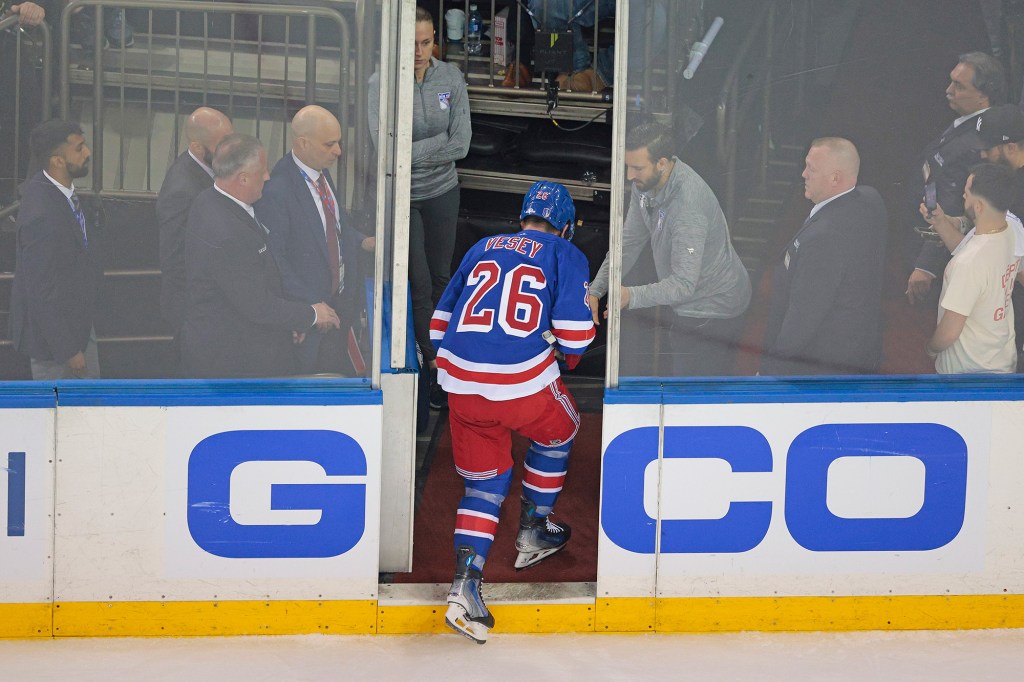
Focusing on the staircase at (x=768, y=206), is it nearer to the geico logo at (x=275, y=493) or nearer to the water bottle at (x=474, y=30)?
the geico logo at (x=275, y=493)

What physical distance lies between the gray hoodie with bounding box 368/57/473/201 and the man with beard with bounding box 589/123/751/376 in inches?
66.2

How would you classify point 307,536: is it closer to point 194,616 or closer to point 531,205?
point 194,616

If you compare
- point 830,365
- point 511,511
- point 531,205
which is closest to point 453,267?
point 511,511

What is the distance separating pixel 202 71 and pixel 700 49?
4.64ft

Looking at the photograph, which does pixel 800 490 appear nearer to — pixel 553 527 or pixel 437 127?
pixel 553 527

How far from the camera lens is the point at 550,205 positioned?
3.85 metres

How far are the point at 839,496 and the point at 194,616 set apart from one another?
198 centimetres

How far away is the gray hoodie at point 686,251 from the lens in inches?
143

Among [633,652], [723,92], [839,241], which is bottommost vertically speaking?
[633,652]

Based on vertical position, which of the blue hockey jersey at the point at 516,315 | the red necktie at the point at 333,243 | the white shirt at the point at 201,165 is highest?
the white shirt at the point at 201,165

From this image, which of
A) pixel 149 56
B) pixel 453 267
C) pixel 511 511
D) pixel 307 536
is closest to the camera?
pixel 149 56

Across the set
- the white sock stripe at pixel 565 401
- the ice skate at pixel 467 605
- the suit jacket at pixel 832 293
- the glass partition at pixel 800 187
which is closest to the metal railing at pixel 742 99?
the glass partition at pixel 800 187

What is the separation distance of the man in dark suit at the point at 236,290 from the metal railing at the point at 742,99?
4.09 feet

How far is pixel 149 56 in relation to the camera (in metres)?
3.43
